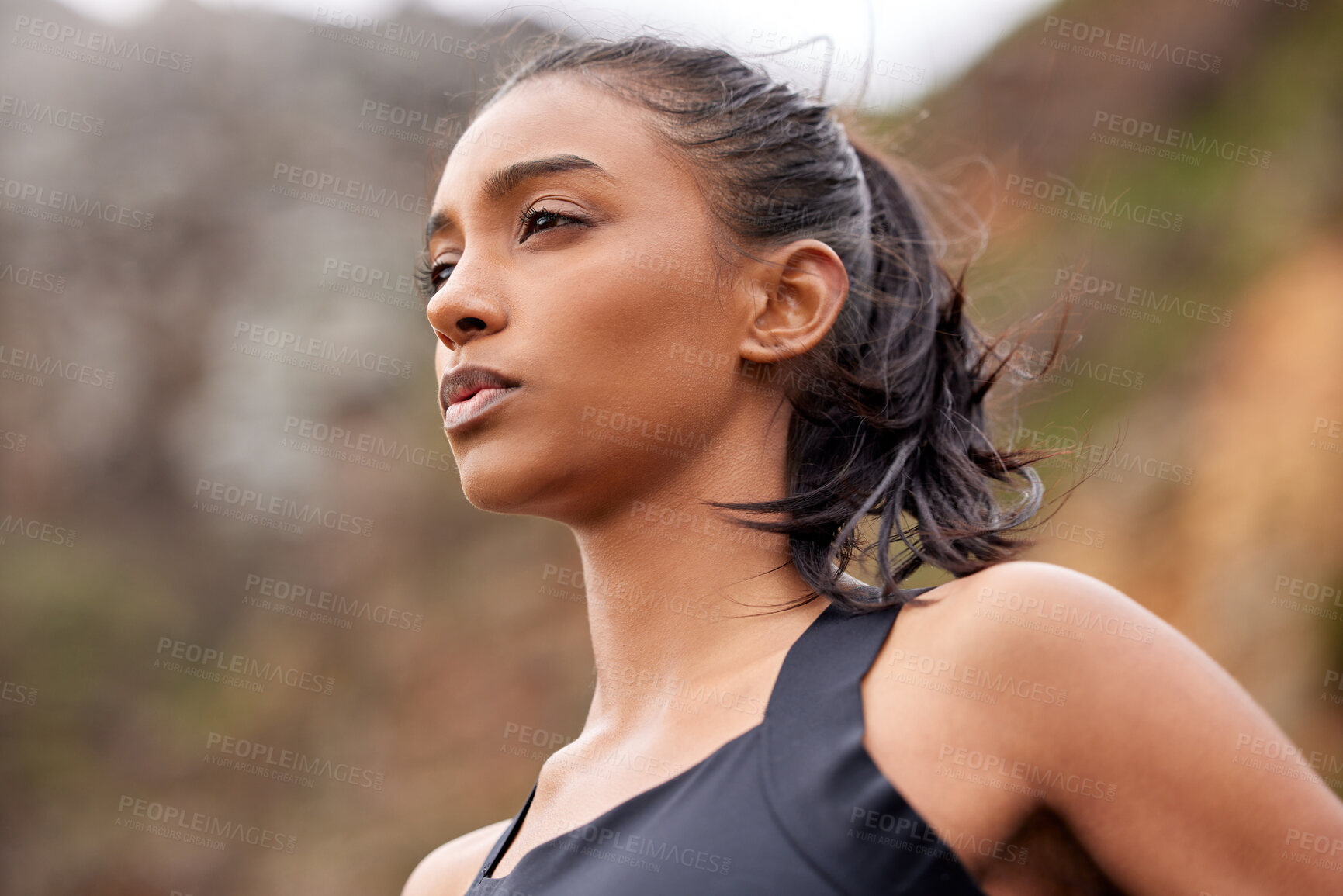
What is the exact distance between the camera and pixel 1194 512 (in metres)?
4.50

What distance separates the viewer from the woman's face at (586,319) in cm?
180

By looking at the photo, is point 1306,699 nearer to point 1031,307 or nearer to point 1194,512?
point 1194,512

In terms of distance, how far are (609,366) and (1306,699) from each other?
3.46m
